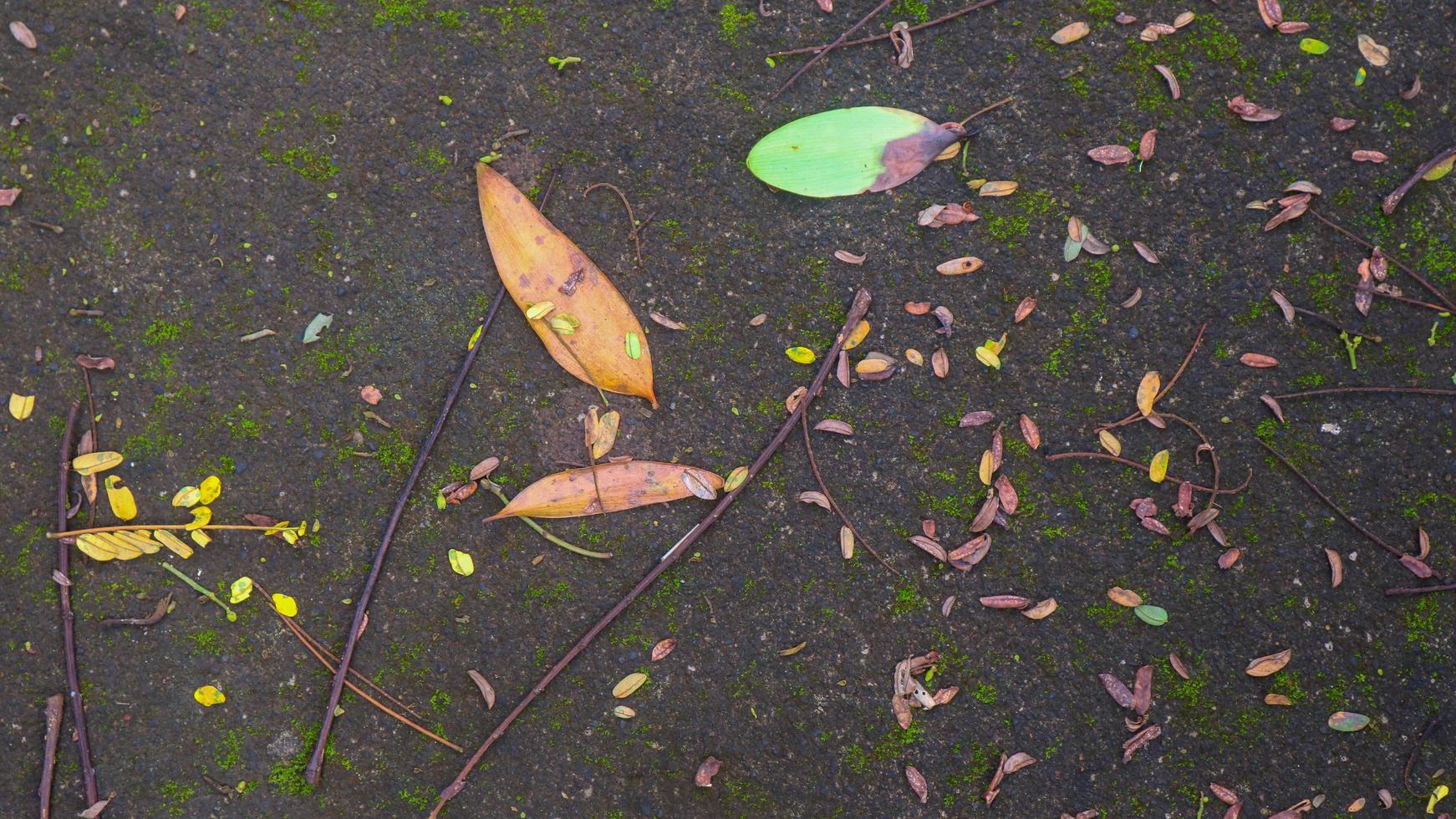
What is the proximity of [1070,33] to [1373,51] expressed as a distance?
759 mm

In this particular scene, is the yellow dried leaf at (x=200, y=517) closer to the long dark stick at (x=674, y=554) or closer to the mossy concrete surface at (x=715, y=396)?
the mossy concrete surface at (x=715, y=396)

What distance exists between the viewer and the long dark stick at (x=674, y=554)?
1.80 metres

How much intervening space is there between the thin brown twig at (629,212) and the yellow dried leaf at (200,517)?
1.27 metres

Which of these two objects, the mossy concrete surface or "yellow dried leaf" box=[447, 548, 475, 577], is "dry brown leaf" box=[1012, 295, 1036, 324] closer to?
the mossy concrete surface

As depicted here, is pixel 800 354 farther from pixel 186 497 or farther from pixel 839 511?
pixel 186 497

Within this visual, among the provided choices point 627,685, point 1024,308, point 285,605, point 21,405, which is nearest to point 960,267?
point 1024,308

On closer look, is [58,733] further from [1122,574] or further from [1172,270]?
[1172,270]

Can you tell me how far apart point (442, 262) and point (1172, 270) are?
1.89 m

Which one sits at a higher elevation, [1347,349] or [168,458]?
[168,458]

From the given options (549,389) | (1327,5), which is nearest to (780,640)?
(549,389)

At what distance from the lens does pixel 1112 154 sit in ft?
5.99

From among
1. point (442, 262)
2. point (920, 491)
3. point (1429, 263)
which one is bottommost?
point (920, 491)

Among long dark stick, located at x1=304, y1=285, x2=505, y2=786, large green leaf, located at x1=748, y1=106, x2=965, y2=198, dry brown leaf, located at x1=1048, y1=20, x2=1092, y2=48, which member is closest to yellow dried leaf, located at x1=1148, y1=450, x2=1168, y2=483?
large green leaf, located at x1=748, y1=106, x2=965, y2=198

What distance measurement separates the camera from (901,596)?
5.97ft
